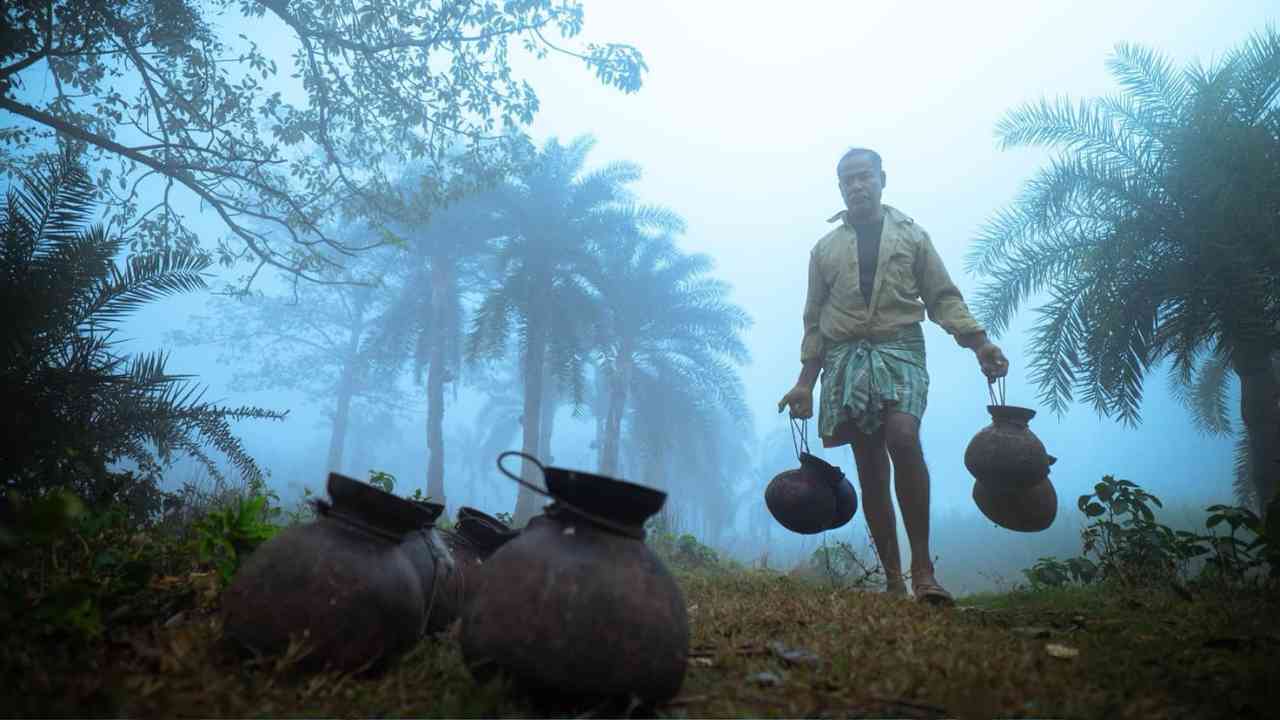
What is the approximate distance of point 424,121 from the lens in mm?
9508

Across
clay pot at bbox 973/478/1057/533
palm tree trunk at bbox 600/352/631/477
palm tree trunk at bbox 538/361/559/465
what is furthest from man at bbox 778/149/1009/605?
palm tree trunk at bbox 538/361/559/465

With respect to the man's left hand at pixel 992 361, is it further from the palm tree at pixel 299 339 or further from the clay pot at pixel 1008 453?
the palm tree at pixel 299 339

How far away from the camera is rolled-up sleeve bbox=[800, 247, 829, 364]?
184 inches

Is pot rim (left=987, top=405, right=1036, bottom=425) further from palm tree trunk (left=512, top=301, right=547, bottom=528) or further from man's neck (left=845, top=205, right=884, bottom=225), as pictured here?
palm tree trunk (left=512, top=301, right=547, bottom=528)

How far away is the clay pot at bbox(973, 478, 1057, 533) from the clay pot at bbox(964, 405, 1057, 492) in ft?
0.31

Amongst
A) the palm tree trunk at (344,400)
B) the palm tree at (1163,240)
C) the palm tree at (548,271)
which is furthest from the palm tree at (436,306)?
the palm tree at (1163,240)

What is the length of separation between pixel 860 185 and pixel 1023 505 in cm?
224

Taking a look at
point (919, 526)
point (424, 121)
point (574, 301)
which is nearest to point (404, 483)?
point (574, 301)

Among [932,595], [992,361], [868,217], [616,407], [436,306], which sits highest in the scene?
[436,306]

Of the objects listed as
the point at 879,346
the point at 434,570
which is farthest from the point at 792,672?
the point at 879,346

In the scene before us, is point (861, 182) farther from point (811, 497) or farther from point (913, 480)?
point (811, 497)

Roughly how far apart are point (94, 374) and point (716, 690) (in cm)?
439

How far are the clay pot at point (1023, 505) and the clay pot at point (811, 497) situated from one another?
0.84 meters

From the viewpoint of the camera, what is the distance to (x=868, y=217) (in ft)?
15.2
